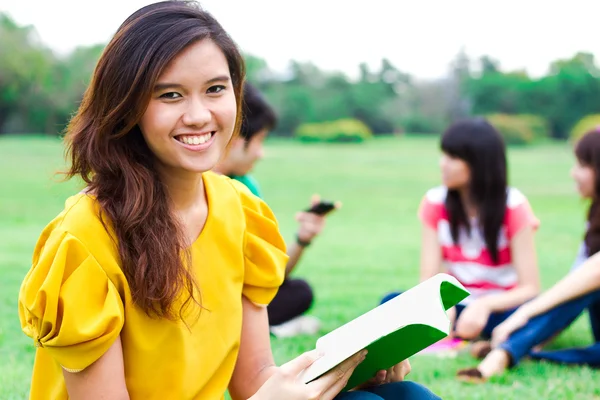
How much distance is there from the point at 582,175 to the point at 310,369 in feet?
8.38

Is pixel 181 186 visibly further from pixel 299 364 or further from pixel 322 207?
pixel 322 207

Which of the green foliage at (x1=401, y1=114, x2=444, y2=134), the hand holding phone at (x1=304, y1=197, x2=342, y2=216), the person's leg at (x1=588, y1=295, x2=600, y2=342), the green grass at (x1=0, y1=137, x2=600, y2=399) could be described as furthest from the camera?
the green foliage at (x1=401, y1=114, x2=444, y2=134)

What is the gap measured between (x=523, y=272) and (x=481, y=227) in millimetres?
287

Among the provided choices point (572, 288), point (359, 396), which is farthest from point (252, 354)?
point (572, 288)

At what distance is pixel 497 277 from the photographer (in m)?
3.93

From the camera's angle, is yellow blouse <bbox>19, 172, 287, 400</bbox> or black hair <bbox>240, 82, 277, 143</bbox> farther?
black hair <bbox>240, 82, 277, 143</bbox>

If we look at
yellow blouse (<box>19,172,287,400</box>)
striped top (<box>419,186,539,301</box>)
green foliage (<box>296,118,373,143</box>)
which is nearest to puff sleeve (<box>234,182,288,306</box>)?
yellow blouse (<box>19,172,287,400</box>)

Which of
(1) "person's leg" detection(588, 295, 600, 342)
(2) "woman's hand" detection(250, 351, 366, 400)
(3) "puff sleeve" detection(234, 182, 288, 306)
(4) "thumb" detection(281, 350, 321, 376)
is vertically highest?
(3) "puff sleeve" detection(234, 182, 288, 306)

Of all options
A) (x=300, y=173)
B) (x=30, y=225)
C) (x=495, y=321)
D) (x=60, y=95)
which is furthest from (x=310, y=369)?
(x=60, y=95)

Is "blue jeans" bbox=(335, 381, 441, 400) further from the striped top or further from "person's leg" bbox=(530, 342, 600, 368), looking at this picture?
the striped top

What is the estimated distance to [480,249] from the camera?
12.9ft

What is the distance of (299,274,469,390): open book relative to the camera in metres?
1.62

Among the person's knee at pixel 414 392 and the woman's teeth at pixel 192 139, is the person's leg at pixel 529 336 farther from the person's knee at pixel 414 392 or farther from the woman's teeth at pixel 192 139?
the woman's teeth at pixel 192 139

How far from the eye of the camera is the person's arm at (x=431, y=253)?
156 inches
